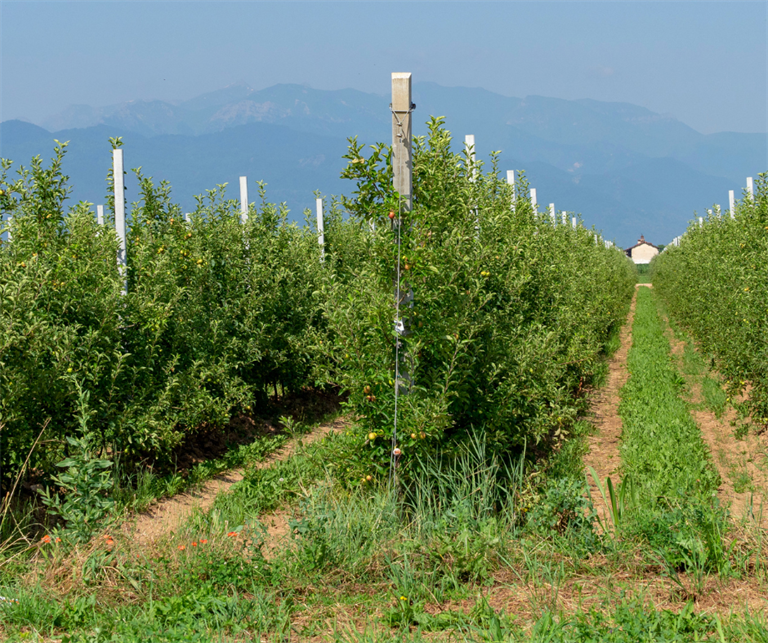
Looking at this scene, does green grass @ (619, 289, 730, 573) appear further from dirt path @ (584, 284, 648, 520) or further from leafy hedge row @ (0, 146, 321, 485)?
leafy hedge row @ (0, 146, 321, 485)

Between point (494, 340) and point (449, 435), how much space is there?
938mm

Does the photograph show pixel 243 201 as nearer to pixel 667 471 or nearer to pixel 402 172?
pixel 402 172

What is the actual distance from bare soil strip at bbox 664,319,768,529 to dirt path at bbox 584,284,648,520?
1.02 metres

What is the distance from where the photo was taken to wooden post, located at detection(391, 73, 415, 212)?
15.1 ft

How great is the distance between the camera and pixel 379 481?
4.75m

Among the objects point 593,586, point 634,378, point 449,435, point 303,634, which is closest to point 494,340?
point 449,435

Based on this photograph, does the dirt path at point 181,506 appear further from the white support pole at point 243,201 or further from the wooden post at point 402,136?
the white support pole at point 243,201

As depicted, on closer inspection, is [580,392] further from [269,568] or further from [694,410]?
[269,568]

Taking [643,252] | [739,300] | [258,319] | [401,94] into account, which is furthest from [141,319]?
[643,252]

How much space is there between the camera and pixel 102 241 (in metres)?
6.27

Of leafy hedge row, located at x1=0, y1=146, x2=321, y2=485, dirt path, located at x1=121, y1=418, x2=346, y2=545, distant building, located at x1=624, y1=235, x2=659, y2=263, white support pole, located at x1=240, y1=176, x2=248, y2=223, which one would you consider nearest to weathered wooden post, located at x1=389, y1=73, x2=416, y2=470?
dirt path, located at x1=121, y1=418, x2=346, y2=545

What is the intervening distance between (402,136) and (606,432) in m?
5.66

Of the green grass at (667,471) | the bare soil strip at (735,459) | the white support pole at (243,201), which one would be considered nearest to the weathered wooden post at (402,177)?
the green grass at (667,471)

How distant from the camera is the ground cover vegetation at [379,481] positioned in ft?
10.4
